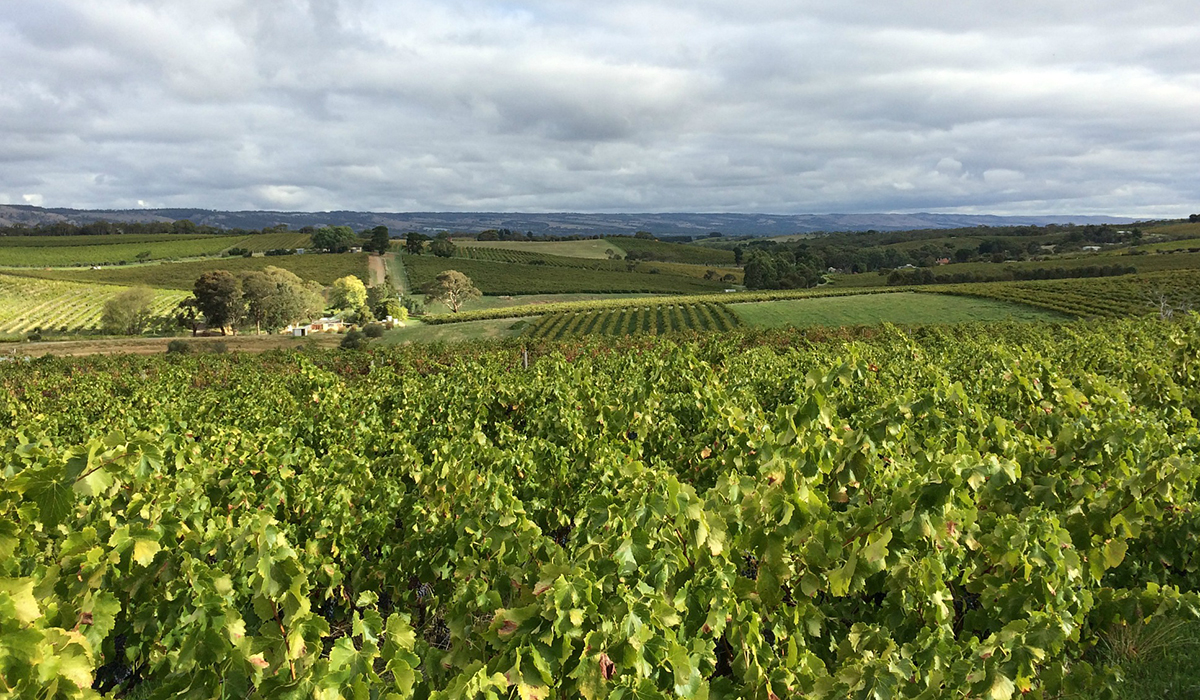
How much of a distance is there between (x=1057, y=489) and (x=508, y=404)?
9.34 metres

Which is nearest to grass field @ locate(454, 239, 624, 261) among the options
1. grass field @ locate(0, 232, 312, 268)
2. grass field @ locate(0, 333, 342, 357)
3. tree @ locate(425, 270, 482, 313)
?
grass field @ locate(0, 232, 312, 268)

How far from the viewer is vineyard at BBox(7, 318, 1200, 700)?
11.5 feet

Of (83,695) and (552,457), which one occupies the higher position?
(83,695)

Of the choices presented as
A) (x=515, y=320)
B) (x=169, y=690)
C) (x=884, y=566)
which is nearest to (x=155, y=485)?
(x=169, y=690)

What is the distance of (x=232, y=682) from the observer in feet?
11.4

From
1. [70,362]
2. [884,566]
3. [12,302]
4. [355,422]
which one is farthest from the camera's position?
[12,302]

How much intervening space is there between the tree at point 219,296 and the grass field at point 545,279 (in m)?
39.5

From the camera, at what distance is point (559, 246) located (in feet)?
579

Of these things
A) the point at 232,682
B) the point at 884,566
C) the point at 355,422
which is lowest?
the point at 355,422

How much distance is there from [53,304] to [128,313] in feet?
63.4

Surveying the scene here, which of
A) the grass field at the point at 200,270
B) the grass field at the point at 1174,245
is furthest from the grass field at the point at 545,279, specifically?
Result: the grass field at the point at 1174,245

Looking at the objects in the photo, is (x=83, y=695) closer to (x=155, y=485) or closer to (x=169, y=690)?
(x=169, y=690)

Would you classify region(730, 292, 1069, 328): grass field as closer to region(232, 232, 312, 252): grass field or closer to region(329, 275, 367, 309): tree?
region(329, 275, 367, 309): tree

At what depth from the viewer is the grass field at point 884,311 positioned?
62.0 meters
